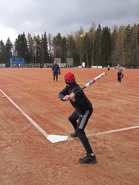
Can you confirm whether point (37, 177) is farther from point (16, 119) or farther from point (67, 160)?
point (16, 119)

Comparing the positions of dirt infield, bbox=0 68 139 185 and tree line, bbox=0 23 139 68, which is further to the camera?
tree line, bbox=0 23 139 68

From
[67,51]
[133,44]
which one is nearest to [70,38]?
A: [67,51]

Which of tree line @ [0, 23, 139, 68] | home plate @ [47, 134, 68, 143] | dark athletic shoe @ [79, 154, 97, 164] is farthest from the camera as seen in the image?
tree line @ [0, 23, 139, 68]

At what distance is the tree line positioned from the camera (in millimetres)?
77250

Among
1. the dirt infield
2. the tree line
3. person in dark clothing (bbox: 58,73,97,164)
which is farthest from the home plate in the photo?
the tree line

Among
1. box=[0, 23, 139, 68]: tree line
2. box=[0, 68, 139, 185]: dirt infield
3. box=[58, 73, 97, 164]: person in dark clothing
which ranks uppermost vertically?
box=[0, 23, 139, 68]: tree line

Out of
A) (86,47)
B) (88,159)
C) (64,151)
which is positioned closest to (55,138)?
(64,151)

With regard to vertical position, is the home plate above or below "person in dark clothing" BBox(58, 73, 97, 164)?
below

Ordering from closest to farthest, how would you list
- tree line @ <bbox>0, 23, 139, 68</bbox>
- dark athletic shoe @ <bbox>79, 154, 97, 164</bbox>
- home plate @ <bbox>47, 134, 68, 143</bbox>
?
dark athletic shoe @ <bbox>79, 154, 97, 164</bbox>, home plate @ <bbox>47, 134, 68, 143</bbox>, tree line @ <bbox>0, 23, 139, 68</bbox>

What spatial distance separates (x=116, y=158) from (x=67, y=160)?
1049mm

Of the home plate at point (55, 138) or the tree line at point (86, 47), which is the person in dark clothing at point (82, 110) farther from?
the tree line at point (86, 47)

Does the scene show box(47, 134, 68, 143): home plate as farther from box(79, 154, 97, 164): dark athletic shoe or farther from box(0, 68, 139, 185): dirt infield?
box(79, 154, 97, 164): dark athletic shoe

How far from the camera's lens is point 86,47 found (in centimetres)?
8719

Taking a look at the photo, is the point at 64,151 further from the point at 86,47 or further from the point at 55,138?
the point at 86,47
